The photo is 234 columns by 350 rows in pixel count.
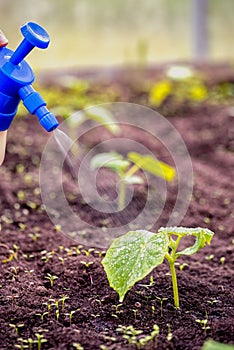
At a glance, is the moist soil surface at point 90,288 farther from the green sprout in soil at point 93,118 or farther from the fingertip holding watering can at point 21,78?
the fingertip holding watering can at point 21,78

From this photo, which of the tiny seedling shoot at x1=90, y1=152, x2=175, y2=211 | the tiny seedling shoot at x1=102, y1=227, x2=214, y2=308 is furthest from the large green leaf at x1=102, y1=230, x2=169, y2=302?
the tiny seedling shoot at x1=90, y1=152, x2=175, y2=211

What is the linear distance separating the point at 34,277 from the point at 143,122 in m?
1.76

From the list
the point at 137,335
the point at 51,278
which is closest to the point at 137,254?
the point at 137,335

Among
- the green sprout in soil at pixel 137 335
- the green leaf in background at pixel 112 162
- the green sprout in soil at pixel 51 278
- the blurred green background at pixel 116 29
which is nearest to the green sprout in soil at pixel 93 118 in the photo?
the green leaf in background at pixel 112 162

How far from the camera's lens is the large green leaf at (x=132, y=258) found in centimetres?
146

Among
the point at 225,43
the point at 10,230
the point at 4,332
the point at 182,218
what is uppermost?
the point at 4,332

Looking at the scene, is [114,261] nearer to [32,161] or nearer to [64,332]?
[64,332]

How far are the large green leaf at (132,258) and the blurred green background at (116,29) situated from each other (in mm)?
2452

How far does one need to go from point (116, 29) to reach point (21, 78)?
278 cm

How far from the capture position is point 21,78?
1.49m

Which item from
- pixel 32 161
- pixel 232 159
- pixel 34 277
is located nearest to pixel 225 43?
pixel 232 159

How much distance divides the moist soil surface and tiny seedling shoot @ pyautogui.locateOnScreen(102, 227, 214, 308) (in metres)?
0.12

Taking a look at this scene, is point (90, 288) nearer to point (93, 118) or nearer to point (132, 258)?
point (132, 258)

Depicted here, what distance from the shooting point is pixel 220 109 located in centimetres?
348
